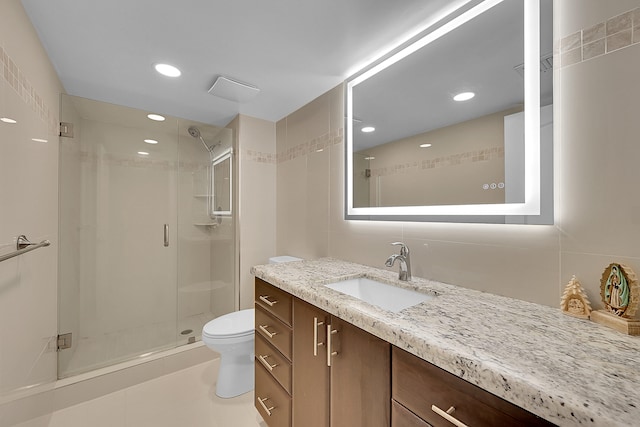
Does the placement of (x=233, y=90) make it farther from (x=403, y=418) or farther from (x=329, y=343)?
(x=403, y=418)

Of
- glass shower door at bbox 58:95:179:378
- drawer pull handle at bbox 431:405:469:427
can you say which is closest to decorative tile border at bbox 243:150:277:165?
glass shower door at bbox 58:95:179:378

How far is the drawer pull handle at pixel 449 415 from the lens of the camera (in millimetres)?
562

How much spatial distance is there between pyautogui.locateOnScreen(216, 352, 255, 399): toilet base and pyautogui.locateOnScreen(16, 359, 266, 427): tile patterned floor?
0.04m

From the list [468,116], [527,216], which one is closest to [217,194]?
[468,116]

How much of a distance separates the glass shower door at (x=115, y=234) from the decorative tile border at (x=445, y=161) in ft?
7.08

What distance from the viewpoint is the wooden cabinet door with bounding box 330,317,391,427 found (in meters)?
0.76

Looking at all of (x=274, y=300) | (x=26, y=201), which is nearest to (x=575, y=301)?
(x=274, y=300)

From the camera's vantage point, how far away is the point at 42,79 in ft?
4.73

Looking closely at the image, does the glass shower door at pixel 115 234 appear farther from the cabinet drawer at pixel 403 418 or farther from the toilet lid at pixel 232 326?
the cabinet drawer at pixel 403 418

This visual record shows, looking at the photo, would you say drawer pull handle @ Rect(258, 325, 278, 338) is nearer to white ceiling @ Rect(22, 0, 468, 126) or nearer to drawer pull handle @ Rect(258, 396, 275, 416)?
drawer pull handle @ Rect(258, 396, 275, 416)

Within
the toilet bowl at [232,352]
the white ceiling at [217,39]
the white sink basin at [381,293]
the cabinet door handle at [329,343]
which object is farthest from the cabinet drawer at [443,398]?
the white ceiling at [217,39]

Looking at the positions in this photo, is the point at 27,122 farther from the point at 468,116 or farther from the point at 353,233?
the point at 468,116

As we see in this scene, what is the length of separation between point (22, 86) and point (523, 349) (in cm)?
217

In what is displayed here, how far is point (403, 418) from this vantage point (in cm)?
70
